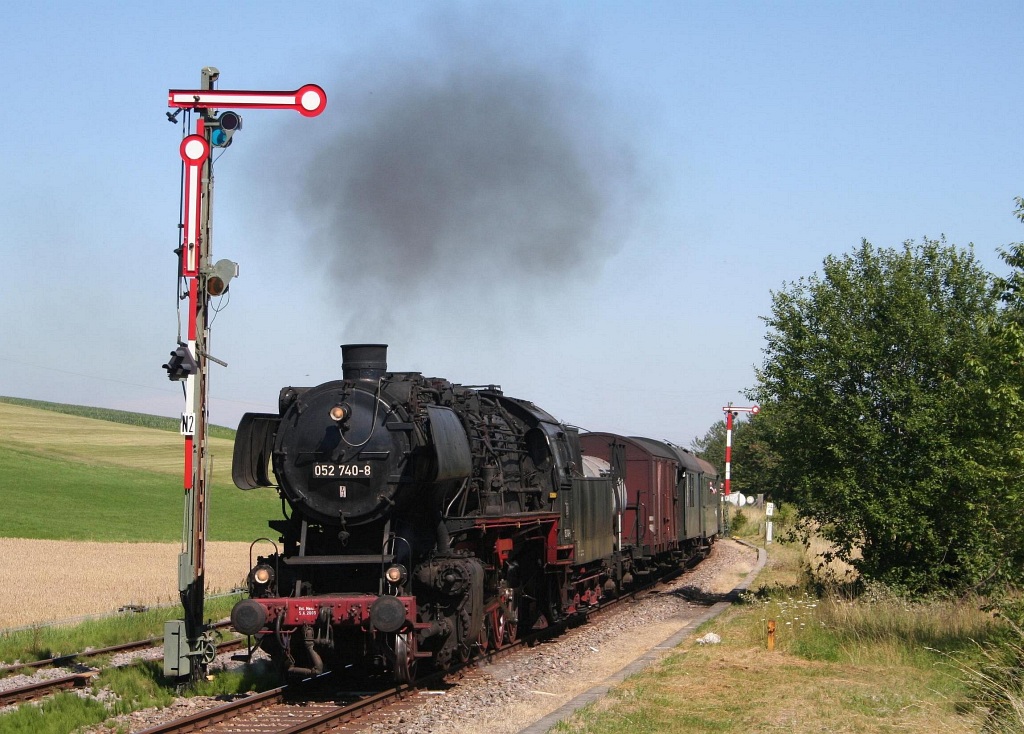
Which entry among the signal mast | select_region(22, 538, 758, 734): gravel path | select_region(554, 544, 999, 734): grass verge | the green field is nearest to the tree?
select_region(554, 544, 999, 734): grass verge

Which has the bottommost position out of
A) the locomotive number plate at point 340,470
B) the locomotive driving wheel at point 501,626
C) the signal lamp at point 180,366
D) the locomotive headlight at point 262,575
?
the locomotive driving wheel at point 501,626

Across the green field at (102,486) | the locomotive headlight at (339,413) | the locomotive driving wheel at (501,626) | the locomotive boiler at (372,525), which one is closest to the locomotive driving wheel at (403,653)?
the locomotive boiler at (372,525)

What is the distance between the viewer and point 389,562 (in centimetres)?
1077

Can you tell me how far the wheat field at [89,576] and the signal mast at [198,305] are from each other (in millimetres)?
6657

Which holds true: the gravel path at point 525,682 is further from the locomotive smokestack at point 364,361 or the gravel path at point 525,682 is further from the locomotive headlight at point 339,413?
the locomotive smokestack at point 364,361

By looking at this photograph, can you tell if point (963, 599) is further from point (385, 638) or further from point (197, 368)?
point (197, 368)

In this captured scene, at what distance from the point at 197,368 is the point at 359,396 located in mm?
1807

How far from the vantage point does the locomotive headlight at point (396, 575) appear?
10.6 metres

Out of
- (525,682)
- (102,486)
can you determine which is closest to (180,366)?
(525,682)

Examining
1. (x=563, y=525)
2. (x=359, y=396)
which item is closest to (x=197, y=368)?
(x=359, y=396)

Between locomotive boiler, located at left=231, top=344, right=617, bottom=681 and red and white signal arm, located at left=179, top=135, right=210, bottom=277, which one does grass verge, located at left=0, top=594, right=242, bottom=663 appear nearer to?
locomotive boiler, located at left=231, top=344, right=617, bottom=681

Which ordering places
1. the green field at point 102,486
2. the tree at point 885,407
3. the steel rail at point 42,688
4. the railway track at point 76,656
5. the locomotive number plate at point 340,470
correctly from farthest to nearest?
1. the green field at point 102,486
2. the tree at point 885,407
3. the railway track at point 76,656
4. the locomotive number plate at point 340,470
5. the steel rail at point 42,688

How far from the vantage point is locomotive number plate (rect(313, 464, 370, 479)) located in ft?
35.9

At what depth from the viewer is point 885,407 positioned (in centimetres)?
1823
